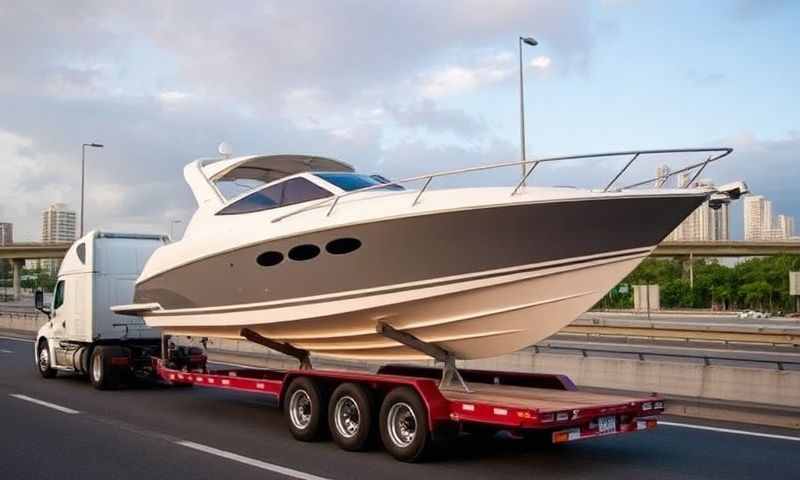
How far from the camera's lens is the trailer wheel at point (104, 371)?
14875mm

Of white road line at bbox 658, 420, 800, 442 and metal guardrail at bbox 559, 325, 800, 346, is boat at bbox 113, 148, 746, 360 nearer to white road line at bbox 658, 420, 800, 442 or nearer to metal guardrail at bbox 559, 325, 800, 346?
white road line at bbox 658, 420, 800, 442

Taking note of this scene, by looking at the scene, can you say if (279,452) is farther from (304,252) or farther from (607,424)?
(607,424)

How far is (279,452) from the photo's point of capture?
30.1ft

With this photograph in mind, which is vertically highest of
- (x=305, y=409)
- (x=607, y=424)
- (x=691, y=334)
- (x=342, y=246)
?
(x=342, y=246)

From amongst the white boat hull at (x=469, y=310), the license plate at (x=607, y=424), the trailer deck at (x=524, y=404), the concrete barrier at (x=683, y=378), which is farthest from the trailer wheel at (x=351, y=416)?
the concrete barrier at (x=683, y=378)

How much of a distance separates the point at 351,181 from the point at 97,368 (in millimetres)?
7633

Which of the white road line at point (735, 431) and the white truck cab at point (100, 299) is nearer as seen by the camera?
the white road line at point (735, 431)

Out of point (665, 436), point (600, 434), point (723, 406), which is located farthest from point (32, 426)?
point (723, 406)

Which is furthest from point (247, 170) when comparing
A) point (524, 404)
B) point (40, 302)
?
point (40, 302)

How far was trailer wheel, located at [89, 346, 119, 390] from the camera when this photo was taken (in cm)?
1488

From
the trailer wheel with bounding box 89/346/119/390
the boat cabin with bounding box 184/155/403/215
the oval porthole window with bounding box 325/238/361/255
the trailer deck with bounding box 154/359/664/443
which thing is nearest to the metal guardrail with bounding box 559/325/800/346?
the boat cabin with bounding box 184/155/403/215

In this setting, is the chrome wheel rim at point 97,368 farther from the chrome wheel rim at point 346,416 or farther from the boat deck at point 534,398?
the boat deck at point 534,398

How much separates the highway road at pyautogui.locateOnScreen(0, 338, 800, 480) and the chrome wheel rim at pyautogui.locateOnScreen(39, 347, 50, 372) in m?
4.77

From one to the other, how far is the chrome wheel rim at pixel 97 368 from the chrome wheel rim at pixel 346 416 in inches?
289
